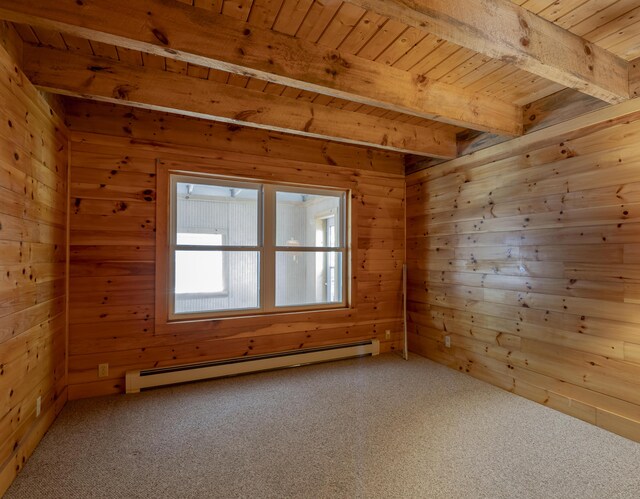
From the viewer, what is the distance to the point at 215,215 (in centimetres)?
348

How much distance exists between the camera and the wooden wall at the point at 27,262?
5.91 ft

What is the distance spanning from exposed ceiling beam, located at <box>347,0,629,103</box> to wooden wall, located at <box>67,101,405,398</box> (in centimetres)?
230

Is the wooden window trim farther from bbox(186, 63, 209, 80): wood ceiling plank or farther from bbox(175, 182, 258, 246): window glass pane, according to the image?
bbox(186, 63, 209, 80): wood ceiling plank

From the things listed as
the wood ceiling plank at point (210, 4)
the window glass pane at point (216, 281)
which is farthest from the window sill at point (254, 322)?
the wood ceiling plank at point (210, 4)

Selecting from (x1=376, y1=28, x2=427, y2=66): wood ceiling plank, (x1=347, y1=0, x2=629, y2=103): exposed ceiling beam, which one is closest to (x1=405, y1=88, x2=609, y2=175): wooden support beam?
(x1=347, y1=0, x2=629, y2=103): exposed ceiling beam

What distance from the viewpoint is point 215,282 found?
3459mm

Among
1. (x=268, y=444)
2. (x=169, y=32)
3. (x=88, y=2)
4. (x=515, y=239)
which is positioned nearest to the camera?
(x=88, y=2)

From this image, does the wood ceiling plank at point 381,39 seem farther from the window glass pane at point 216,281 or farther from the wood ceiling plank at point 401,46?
the window glass pane at point 216,281

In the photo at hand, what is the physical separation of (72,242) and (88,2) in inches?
76.5

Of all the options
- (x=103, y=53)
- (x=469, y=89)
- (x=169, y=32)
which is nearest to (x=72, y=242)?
(x=103, y=53)

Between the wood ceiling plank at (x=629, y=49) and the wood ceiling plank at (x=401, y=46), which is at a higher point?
the wood ceiling plank at (x=401, y=46)

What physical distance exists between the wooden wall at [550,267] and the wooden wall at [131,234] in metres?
1.72

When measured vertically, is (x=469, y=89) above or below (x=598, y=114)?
above

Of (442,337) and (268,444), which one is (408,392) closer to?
(442,337)
